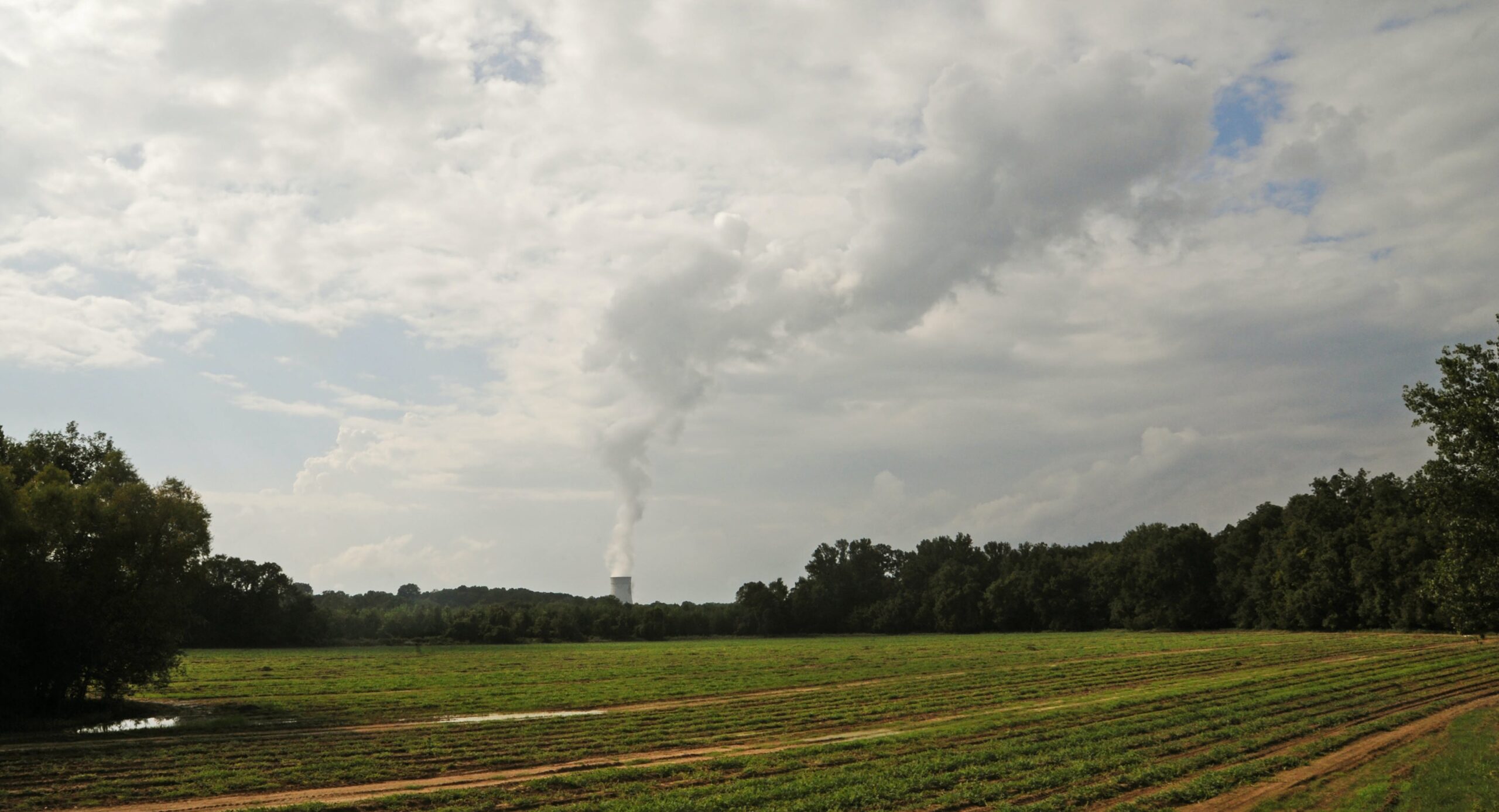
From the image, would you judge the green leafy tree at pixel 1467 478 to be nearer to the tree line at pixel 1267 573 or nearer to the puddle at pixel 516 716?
the tree line at pixel 1267 573

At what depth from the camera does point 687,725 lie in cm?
3775

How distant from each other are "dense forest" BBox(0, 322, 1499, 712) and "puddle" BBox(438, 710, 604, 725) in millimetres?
15681

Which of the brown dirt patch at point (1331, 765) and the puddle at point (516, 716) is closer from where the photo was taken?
the brown dirt patch at point (1331, 765)

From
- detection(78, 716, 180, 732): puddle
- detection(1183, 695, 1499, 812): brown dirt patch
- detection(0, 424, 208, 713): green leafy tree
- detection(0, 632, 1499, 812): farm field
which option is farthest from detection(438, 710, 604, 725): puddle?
detection(1183, 695, 1499, 812): brown dirt patch

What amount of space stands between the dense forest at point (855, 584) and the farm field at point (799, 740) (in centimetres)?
528

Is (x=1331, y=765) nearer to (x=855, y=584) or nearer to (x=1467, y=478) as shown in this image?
(x=1467, y=478)

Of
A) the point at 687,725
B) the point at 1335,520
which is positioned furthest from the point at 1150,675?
the point at 1335,520

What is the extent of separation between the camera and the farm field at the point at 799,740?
22469 millimetres

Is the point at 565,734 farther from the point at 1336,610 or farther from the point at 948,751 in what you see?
the point at 1336,610

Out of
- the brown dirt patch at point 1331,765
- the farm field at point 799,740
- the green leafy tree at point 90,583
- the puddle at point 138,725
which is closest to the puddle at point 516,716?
the farm field at point 799,740

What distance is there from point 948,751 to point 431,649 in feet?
370

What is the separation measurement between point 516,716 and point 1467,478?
3928cm

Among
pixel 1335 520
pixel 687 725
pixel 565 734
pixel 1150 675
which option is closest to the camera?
pixel 565 734

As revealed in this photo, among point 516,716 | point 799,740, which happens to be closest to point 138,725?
point 516,716
